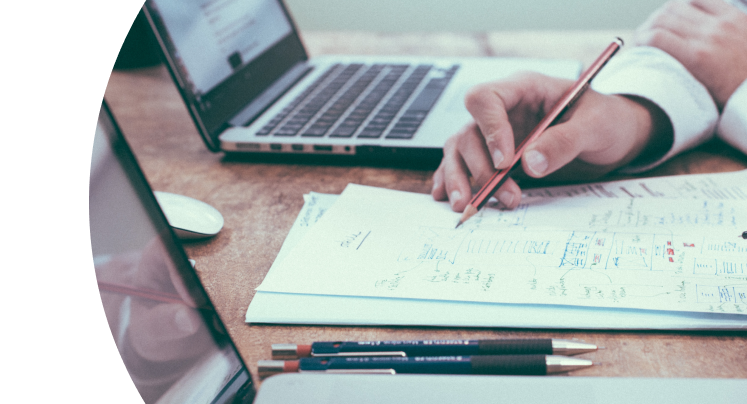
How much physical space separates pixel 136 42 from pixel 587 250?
3.23 ft

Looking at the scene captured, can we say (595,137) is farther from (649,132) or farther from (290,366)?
(290,366)

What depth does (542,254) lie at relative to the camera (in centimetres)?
40

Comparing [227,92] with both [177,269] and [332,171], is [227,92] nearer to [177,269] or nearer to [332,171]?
[332,171]

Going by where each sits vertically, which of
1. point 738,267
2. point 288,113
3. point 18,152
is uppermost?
point 18,152

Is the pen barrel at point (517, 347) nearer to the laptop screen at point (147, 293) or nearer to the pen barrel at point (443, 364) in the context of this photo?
the pen barrel at point (443, 364)

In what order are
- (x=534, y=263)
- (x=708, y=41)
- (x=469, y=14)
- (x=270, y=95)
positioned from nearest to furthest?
(x=534, y=263) < (x=708, y=41) < (x=270, y=95) < (x=469, y=14)

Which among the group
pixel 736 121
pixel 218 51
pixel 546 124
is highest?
pixel 218 51

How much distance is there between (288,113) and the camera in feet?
2.19

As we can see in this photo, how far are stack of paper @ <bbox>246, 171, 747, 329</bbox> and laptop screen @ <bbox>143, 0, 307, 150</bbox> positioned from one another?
0.75 feet

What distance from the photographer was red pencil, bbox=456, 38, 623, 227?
0.46 metres

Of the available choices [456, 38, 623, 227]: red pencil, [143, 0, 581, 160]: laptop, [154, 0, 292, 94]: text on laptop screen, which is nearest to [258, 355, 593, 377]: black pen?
[456, 38, 623, 227]: red pencil

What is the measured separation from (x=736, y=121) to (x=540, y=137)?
0.26 metres

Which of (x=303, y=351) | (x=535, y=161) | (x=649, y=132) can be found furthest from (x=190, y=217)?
(x=649, y=132)

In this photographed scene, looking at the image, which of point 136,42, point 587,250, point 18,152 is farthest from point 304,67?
point 18,152
